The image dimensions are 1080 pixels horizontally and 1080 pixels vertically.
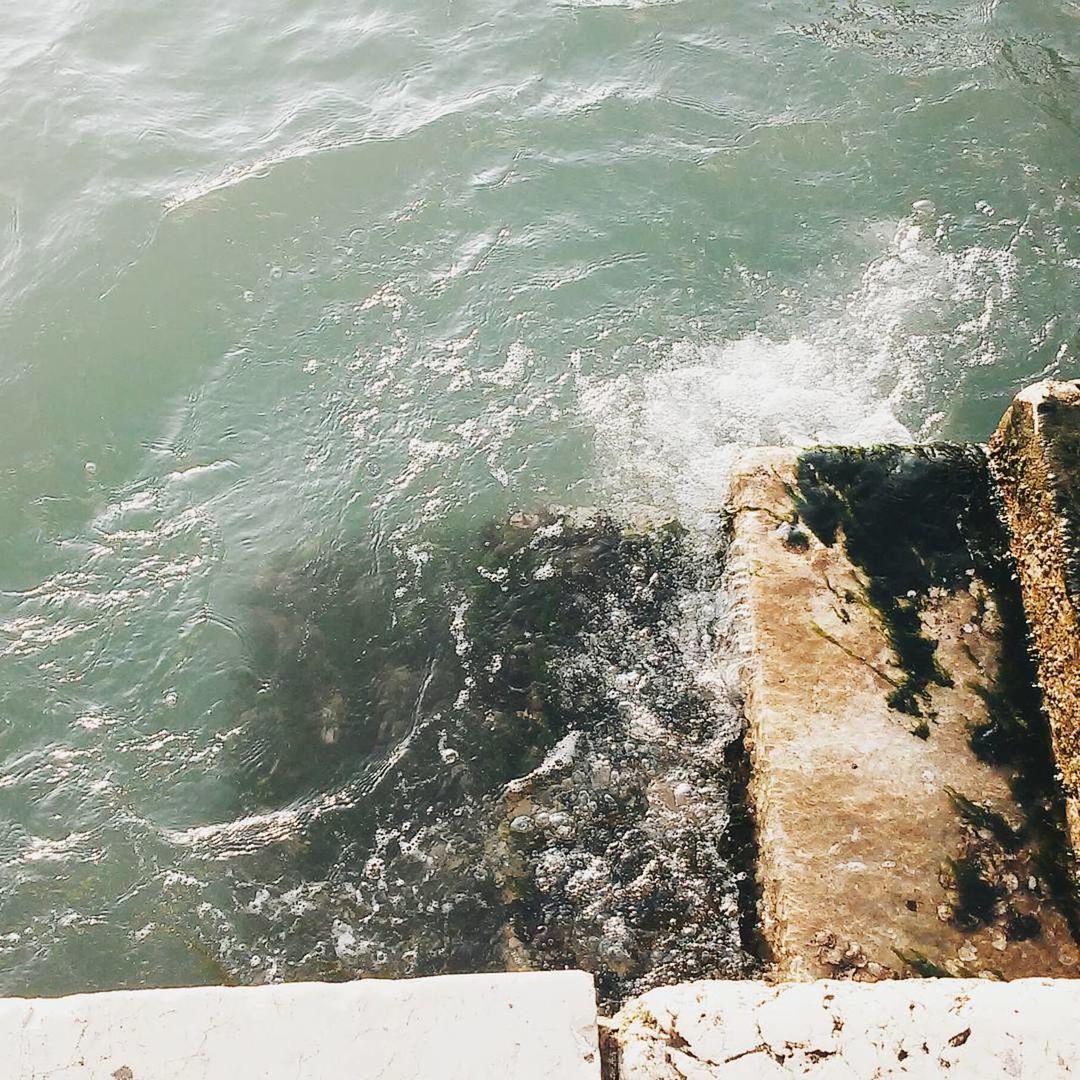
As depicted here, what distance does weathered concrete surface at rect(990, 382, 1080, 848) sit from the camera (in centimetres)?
404

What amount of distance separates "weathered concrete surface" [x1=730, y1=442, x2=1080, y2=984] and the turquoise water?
1.17 metres

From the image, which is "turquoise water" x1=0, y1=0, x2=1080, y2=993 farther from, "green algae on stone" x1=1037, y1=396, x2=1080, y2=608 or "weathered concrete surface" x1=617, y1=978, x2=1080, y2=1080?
"weathered concrete surface" x1=617, y1=978, x2=1080, y2=1080

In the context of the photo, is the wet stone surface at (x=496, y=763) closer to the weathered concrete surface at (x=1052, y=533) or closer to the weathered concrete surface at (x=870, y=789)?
the weathered concrete surface at (x=870, y=789)

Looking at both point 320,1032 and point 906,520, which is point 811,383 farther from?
point 320,1032

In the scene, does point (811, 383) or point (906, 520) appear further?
point (811, 383)

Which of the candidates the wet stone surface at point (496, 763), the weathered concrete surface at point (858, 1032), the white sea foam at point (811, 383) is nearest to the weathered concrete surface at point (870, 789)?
the wet stone surface at point (496, 763)

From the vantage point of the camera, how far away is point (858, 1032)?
9.57 ft

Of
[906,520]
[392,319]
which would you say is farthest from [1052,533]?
[392,319]

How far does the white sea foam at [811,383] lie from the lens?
19.9 ft

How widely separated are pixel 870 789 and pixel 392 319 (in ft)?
14.9

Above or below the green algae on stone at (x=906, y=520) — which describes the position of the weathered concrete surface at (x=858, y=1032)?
above

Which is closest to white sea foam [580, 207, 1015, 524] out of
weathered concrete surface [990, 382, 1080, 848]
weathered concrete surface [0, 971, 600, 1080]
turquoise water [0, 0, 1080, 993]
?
turquoise water [0, 0, 1080, 993]

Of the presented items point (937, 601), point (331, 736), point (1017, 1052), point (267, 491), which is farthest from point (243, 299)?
point (1017, 1052)

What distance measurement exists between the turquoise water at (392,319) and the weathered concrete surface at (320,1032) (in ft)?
5.01
